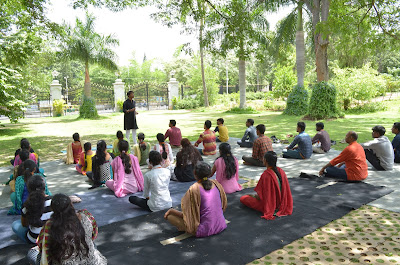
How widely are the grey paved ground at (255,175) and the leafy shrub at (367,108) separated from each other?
1246 centimetres

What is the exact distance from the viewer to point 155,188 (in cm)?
504

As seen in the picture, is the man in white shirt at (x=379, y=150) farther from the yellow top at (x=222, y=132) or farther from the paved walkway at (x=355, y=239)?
the yellow top at (x=222, y=132)

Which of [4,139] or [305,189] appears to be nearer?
[305,189]

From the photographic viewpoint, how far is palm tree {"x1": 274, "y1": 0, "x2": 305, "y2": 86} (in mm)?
20703

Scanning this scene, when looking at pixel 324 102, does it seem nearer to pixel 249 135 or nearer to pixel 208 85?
pixel 249 135

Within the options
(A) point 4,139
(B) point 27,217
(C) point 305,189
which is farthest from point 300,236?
(A) point 4,139

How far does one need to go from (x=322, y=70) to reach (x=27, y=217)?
1837 centimetres

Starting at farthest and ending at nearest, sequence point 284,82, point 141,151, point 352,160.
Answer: point 284,82 < point 141,151 < point 352,160

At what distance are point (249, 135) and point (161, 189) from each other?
5.48m

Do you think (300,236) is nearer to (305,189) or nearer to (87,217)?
(305,189)

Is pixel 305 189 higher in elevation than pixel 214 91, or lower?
lower

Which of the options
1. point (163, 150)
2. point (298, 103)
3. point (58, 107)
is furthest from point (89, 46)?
point (163, 150)

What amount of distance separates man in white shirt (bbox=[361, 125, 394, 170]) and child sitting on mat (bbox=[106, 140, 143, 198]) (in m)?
4.69

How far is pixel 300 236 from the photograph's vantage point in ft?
13.7
